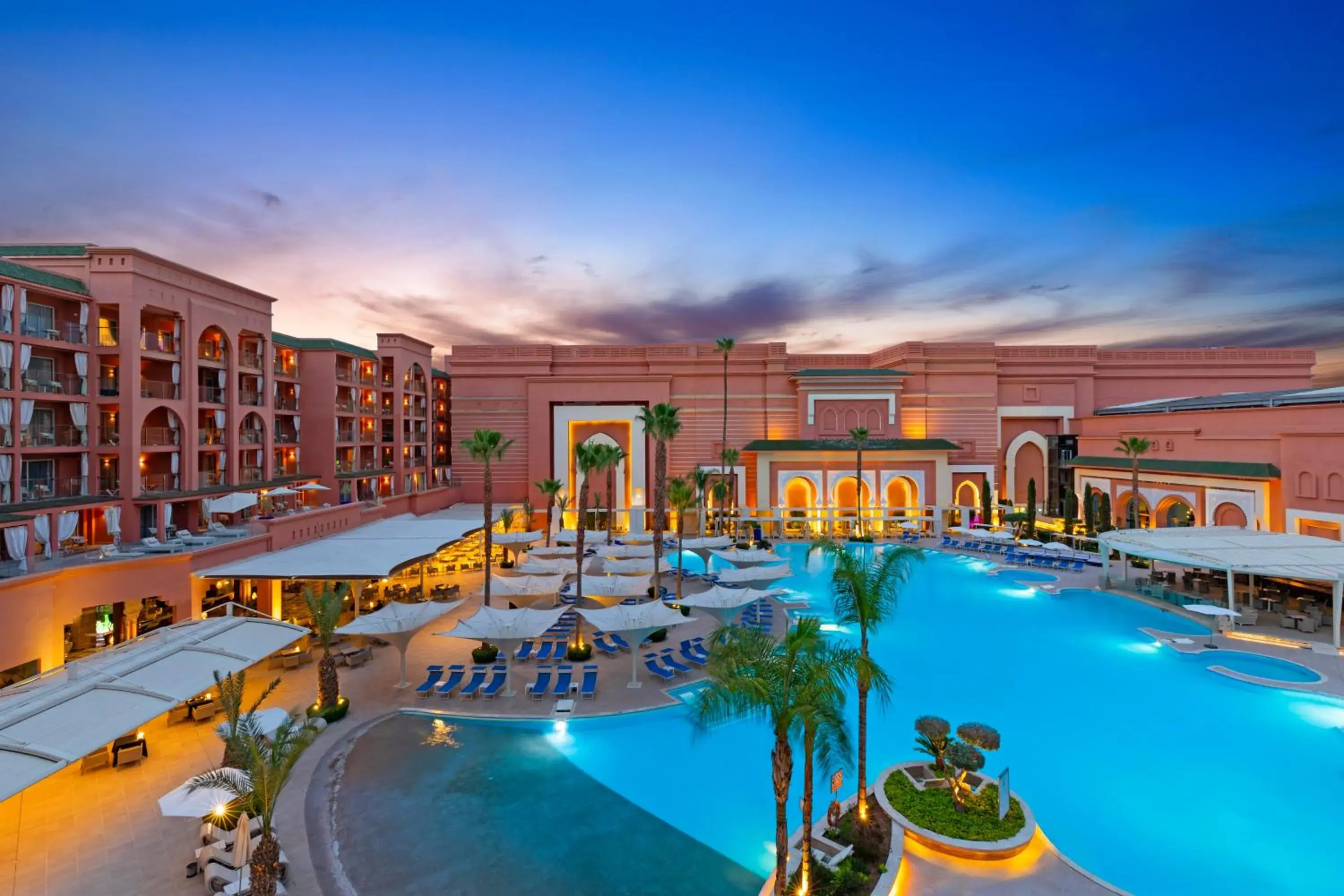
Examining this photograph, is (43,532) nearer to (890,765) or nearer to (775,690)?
(775,690)

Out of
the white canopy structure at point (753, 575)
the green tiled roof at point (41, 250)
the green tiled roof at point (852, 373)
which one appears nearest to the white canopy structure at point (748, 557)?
the white canopy structure at point (753, 575)

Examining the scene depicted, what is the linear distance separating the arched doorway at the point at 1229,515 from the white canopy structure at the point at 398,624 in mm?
36925

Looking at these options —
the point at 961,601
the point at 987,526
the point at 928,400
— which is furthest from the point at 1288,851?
the point at 928,400

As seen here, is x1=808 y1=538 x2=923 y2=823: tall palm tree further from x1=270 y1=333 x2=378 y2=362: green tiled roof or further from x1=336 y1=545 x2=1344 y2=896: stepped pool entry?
x1=270 y1=333 x2=378 y2=362: green tiled roof

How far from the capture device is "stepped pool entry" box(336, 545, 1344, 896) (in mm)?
10555

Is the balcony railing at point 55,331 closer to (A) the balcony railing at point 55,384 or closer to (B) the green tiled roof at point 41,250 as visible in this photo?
(A) the balcony railing at point 55,384

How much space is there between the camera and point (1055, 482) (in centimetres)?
4700

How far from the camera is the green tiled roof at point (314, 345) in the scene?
111 ft

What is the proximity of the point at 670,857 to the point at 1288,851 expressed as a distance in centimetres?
1085

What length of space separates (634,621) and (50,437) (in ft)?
68.2

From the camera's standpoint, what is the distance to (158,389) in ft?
78.5

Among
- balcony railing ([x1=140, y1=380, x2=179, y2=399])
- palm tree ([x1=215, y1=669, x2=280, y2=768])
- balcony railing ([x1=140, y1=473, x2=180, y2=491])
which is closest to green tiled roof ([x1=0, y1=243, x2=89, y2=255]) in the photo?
balcony railing ([x1=140, y1=380, x2=179, y2=399])

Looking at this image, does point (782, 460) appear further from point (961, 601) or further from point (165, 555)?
point (165, 555)

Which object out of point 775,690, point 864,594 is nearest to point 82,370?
point 775,690
